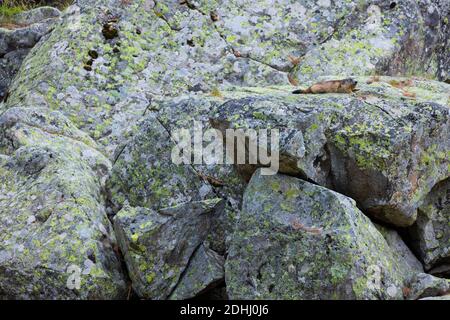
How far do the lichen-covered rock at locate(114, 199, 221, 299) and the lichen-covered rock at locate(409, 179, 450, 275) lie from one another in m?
3.08

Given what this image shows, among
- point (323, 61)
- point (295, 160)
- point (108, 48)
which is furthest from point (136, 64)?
point (295, 160)

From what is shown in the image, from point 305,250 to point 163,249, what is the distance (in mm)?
1999

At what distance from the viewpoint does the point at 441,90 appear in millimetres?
11062

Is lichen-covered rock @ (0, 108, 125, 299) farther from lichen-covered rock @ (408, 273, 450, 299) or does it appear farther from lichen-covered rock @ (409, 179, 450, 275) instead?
lichen-covered rock @ (409, 179, 450, 275)

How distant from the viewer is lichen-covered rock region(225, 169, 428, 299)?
8.18 metres

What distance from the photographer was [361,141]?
9.29 m

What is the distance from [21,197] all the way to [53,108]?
3.48 metres

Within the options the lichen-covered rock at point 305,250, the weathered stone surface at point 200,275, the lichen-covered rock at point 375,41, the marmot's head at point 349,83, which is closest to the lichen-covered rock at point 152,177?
the weathered stone surface at point 200,275

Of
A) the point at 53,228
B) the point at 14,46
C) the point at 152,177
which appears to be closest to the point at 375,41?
the point at 152,177

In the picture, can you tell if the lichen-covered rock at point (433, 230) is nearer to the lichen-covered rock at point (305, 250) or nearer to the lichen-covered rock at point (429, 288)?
the lichen-covered rock at point (305, 250)

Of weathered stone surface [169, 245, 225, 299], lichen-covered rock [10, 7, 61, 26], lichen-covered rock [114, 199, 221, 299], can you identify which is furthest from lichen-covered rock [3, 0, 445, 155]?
lichen-covered rock [10, 7, 61, 26]

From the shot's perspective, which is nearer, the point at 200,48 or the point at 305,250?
the point at 305,250

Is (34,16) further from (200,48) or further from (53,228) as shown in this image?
(53,228)

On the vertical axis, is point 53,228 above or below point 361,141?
below
